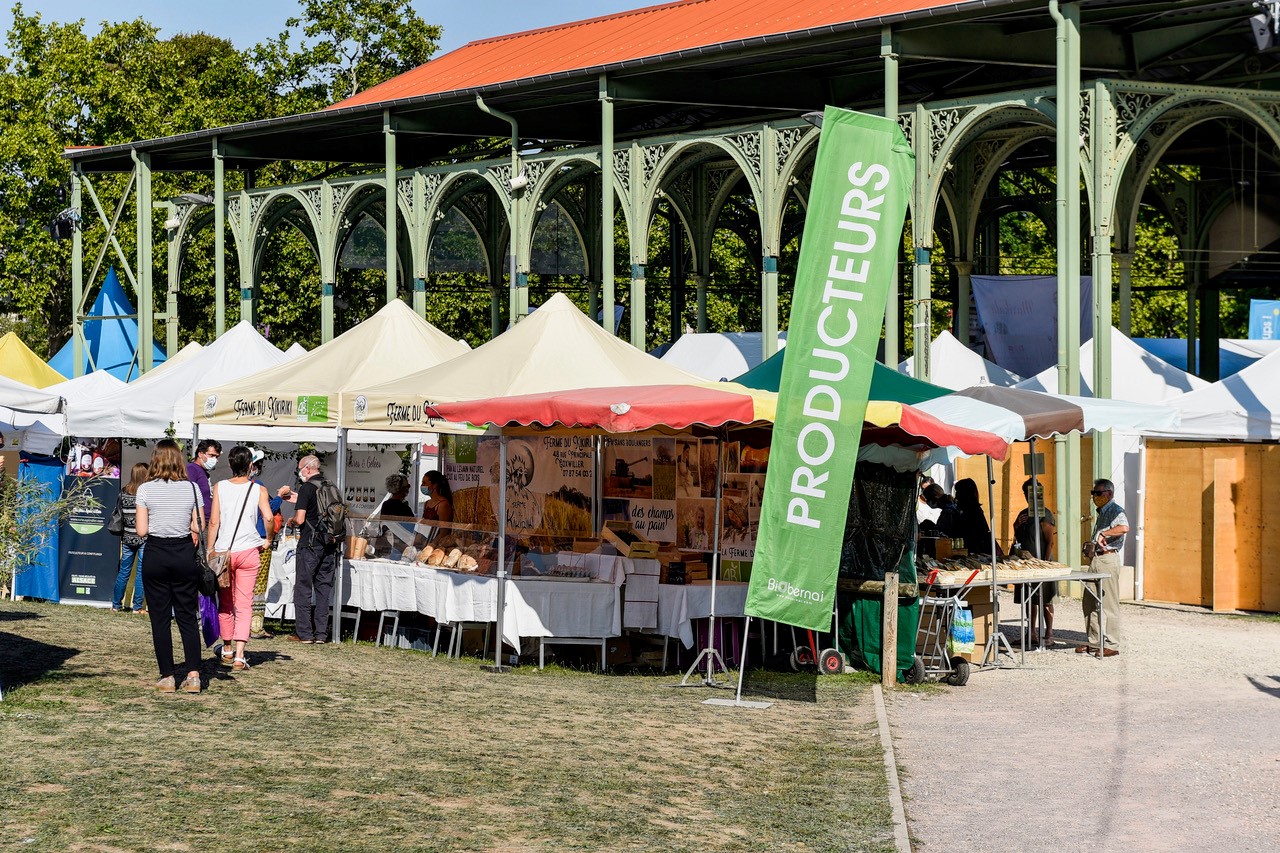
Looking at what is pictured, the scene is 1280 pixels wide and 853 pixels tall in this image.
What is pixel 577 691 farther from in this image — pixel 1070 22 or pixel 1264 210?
pixel 1264 210

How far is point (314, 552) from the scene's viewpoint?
48.4ft

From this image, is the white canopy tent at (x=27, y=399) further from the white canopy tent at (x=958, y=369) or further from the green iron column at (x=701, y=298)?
the green iron column at (x=701, y=298)

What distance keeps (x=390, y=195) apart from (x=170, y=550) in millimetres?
20271

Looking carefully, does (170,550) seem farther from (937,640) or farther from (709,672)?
(937,640)

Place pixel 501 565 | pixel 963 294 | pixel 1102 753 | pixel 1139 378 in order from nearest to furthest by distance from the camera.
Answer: pixel 1102 753, pixel 501 565, pixel 1139 378, pixel 963 294

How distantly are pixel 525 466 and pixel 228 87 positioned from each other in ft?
130

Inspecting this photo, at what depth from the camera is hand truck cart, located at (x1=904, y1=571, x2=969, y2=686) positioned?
13109mm

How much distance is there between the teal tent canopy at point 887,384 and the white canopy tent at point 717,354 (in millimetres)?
13667

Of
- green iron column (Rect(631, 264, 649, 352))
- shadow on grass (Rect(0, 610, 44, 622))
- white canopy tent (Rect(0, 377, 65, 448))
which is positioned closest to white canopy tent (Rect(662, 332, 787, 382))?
green iron column (Rect(631, 264, 649, 352))

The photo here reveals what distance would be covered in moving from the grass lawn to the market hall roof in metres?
12.4

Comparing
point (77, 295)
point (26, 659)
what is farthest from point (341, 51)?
point (26, 659)

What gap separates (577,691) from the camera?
39.7 feet

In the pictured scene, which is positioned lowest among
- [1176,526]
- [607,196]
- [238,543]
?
[1176,526]

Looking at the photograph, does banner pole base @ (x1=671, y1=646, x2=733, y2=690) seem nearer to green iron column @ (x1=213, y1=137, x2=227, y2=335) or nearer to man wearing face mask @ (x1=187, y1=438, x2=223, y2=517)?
man wearing face mask @ (x1=187, y1=438, x2=223, y2=517)
